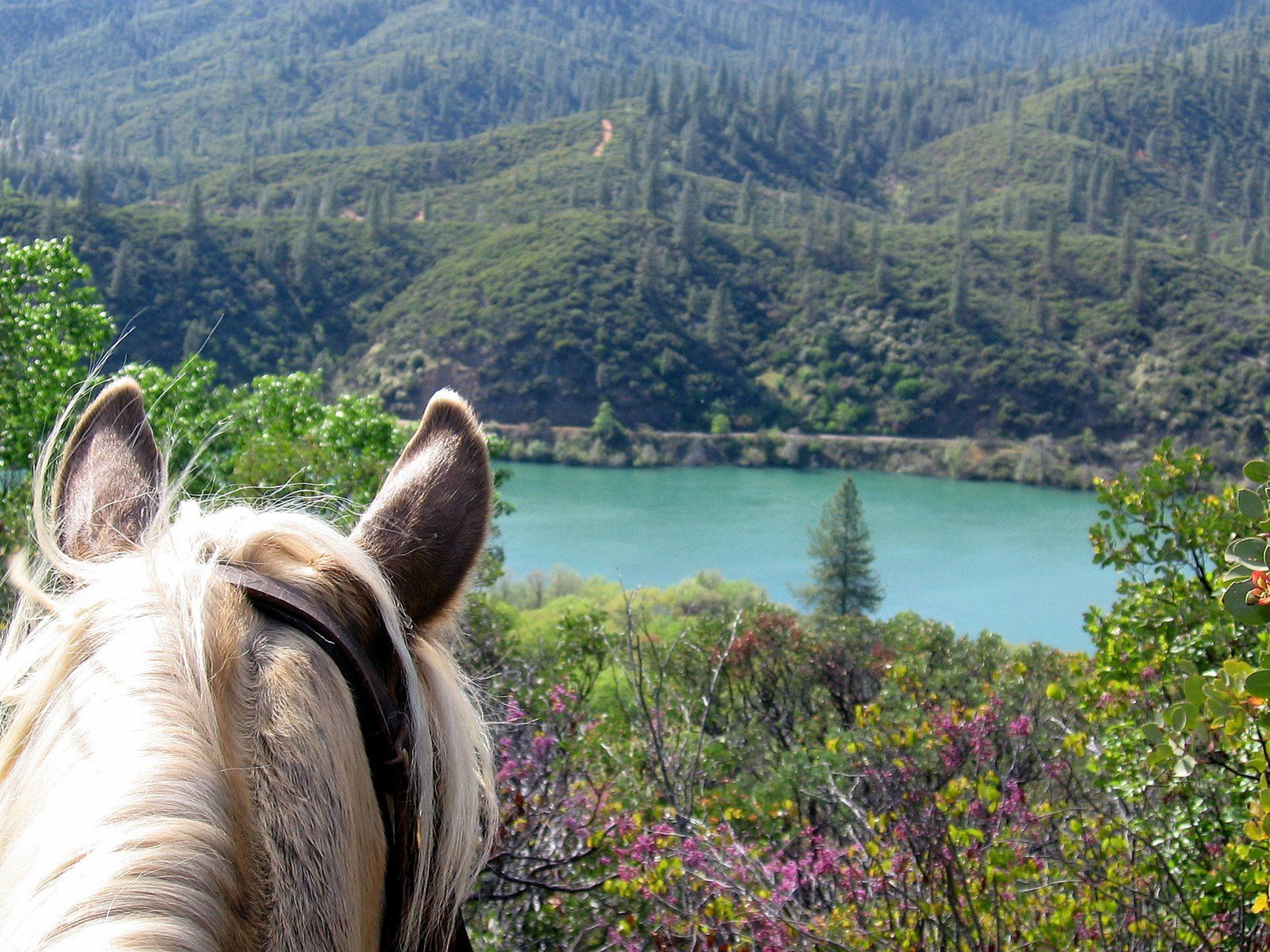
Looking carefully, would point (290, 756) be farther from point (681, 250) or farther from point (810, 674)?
point (681, 250)

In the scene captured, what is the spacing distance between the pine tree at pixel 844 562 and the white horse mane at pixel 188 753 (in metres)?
20.5

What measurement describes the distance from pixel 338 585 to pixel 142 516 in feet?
0.92

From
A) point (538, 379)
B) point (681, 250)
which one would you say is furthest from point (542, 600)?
point (681, 250)

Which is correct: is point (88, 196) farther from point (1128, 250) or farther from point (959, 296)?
point (1128, 250)

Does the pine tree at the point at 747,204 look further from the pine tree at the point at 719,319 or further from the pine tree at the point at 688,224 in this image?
the pine tree at the point at 719,319

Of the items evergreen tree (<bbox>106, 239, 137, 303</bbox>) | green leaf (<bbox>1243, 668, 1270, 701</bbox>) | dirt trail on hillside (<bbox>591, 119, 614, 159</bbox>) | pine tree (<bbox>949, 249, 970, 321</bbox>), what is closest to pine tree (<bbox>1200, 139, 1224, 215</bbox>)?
pine tree (<bbox>949, 249, 970, 321</bbox>)

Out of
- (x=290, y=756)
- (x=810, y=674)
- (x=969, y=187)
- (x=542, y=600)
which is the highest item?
(x=969, y=187)

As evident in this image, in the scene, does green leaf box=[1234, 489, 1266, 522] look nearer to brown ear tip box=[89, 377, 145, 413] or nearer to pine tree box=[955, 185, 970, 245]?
brown ear tip box=[89, 377, 145, 413]

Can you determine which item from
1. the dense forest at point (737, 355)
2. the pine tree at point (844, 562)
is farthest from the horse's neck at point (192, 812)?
the pine tree at point (844, 562)

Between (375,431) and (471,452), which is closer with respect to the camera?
(471,452)

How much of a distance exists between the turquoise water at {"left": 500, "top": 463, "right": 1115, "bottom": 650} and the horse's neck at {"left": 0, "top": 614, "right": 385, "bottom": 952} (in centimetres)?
2145

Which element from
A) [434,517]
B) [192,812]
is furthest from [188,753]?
[434,517]

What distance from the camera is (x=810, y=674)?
24.8 ft

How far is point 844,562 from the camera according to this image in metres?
21.3
